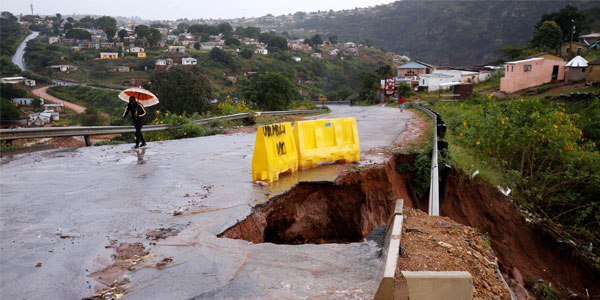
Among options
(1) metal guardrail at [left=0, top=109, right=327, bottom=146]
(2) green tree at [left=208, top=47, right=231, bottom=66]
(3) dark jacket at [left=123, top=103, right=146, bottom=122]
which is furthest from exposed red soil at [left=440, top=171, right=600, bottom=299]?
(2) green tree at [left=208, top=47, right=231, bottom=66]

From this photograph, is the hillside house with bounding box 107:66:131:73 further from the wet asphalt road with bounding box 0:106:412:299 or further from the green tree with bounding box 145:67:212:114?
the wet asphalt road with bounding box 0:106:412:299

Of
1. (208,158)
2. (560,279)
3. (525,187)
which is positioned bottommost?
(560,279)

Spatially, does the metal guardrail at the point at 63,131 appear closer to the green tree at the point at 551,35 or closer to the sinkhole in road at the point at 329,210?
the sinkhole in road at the point at 329,210

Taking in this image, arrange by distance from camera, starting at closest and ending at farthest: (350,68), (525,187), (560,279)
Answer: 1. (560,279)
2. (525,187)
3. (350,68)

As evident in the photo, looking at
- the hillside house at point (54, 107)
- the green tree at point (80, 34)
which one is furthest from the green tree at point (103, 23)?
the hillside house at point (54, 107)

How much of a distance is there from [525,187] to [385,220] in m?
6.12

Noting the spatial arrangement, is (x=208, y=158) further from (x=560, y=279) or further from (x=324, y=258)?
(x=560, y=279)

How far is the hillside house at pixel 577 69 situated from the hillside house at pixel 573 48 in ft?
66.6

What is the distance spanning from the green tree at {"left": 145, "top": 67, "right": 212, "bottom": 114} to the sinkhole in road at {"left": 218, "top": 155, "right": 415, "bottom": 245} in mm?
22868

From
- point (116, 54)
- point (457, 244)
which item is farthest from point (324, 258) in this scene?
point (116, 54)

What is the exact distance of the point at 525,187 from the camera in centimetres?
1214

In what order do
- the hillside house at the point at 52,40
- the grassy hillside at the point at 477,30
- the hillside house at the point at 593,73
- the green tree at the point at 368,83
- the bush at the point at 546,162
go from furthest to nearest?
the grassy hillside at the point at 477,30
the hillside house at the point at 52,40
the green tree at the point at 368,83
the hillside house at the point at 593,73
the bush at the point at 546,162

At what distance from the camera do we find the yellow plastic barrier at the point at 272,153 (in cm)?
741

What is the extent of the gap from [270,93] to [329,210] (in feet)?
121
